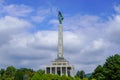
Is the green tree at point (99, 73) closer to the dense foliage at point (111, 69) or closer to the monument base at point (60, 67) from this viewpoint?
the dense foliage at point (111, 69)

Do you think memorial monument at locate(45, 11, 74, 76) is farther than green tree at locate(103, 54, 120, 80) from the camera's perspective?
Yes

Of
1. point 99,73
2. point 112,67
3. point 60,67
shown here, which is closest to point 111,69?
point 112,67

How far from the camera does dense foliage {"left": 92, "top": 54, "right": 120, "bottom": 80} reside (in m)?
74.8

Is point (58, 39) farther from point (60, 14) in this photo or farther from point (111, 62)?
point (111, 62)

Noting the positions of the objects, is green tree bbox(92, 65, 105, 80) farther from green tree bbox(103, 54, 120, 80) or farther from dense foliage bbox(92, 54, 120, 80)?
green tree bbox(103, 54, 120, 80)

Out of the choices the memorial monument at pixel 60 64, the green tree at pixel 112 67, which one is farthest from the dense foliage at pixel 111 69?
the memorial monument at pixel 60 64

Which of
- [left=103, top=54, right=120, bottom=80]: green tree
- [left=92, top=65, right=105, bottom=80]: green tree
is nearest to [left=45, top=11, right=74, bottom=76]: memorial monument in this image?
[left=92, top=65, right=105, bottom=80]: green tree

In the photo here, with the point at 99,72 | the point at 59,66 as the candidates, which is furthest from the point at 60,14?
the point at 99,72

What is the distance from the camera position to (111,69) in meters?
75.9

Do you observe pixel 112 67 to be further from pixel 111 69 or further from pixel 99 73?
pixel 99 73

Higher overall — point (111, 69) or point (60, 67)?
point (60, 67)

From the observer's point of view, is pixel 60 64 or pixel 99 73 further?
pixel 60 64

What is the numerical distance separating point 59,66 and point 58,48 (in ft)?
19.9

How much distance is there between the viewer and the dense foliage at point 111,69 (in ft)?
245
